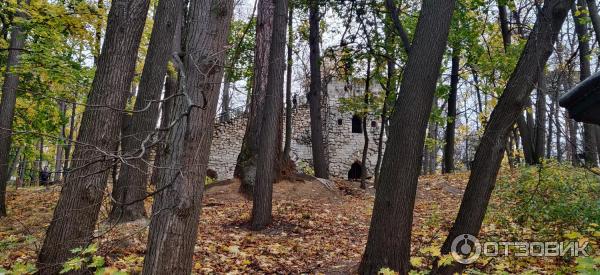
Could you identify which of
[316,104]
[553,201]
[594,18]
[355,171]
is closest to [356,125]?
[355,171]

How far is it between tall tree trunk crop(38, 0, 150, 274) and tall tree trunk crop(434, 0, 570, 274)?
11.9ft

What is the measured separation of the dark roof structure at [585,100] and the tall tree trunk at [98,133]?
371 centimetres

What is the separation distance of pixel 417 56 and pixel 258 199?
3.97m

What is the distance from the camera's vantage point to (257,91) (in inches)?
377

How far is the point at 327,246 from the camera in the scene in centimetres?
636

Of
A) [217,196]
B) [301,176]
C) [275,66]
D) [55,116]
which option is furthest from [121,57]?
[55,116]

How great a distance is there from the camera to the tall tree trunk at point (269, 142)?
7.36m

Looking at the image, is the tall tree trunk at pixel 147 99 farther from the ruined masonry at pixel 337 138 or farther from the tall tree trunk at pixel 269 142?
the ruined masonry at pixel 337 138

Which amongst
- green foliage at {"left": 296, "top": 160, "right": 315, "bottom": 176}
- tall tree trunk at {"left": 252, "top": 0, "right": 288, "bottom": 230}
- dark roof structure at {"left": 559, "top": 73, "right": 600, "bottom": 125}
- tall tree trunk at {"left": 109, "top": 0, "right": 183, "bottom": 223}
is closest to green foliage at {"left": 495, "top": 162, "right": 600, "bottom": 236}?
dark roof structure at {"left": 559, "top": 73, "right": 600, "bottom": 125}

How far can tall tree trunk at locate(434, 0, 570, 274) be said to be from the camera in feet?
14.0

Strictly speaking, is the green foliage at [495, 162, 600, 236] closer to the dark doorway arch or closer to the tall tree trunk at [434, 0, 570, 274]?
the tall tree trunk at [434, 0, 570, 274]

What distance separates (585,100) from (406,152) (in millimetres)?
2217

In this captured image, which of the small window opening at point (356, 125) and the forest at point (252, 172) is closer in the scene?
the forest at point (252, 172)

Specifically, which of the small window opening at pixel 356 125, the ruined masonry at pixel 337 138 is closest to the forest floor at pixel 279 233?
the ruined masonry at pixel 337 138
